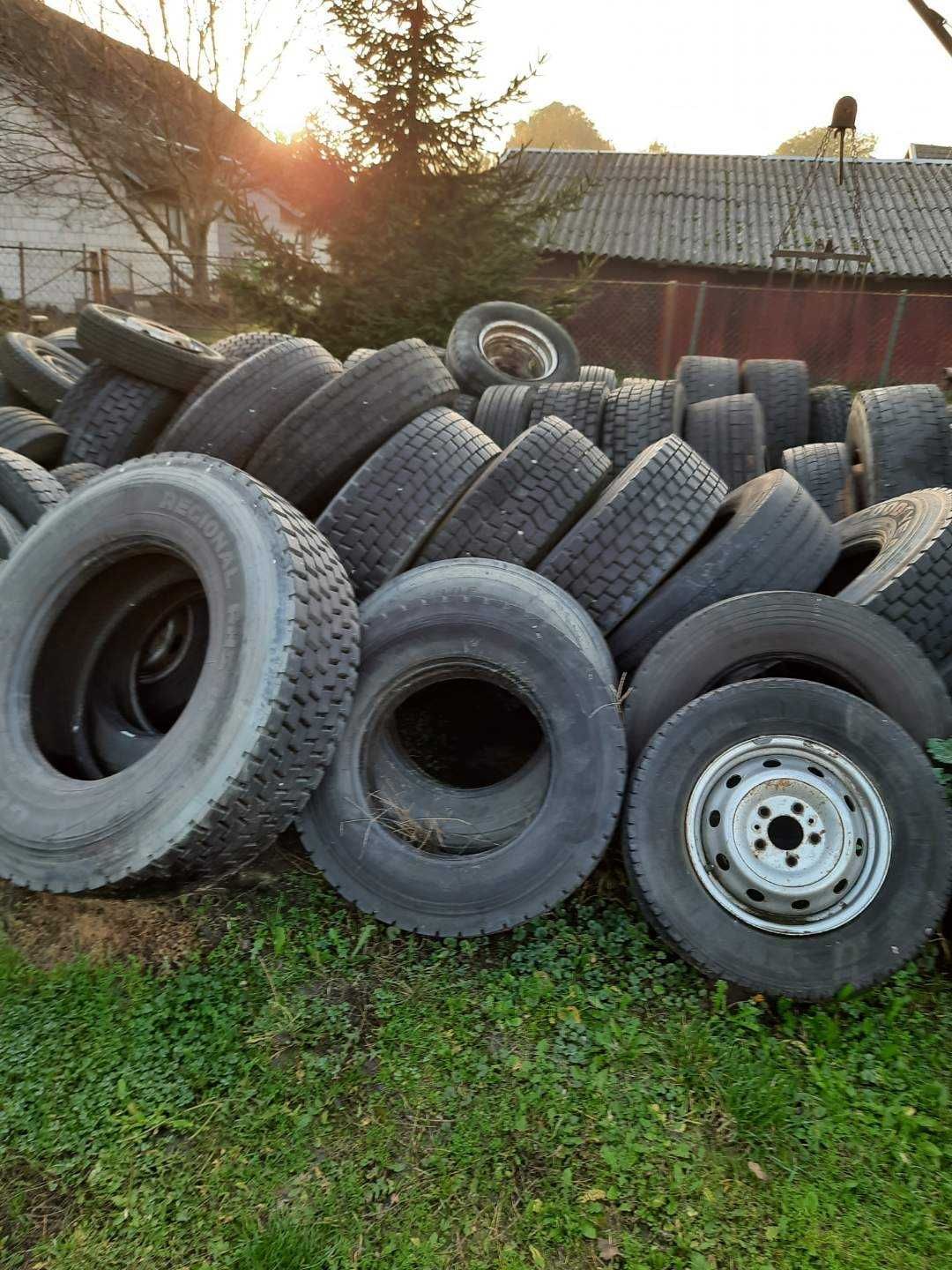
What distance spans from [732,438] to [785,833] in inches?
129

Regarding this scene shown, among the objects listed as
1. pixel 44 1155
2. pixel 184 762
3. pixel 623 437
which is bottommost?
pixel 44 1155

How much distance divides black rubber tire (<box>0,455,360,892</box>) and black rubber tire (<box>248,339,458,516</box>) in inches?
32.8

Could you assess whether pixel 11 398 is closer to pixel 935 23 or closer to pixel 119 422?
pixel 119 422

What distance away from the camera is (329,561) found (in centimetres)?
352

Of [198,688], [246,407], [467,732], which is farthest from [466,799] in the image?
[246,407]

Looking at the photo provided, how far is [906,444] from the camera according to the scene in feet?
16.3

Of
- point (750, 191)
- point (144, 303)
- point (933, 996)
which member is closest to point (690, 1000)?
point (933, 996)

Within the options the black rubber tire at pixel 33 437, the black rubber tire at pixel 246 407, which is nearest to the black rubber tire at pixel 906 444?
the black rubber tire at pixel 246 407

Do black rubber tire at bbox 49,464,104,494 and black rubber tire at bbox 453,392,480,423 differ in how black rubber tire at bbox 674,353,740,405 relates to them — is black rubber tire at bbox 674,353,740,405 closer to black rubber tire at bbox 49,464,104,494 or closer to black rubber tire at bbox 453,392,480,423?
black rubber tire at bbox 453,392,480,423

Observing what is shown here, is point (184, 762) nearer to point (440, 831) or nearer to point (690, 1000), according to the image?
point (440, 831)

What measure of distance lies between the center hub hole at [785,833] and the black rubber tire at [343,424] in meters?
2.59

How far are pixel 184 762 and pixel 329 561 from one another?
95 cm

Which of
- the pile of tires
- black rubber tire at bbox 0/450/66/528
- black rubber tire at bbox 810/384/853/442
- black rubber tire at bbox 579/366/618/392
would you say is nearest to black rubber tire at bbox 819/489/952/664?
the pile of tires

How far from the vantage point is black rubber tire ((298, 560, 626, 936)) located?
10.5 ft
